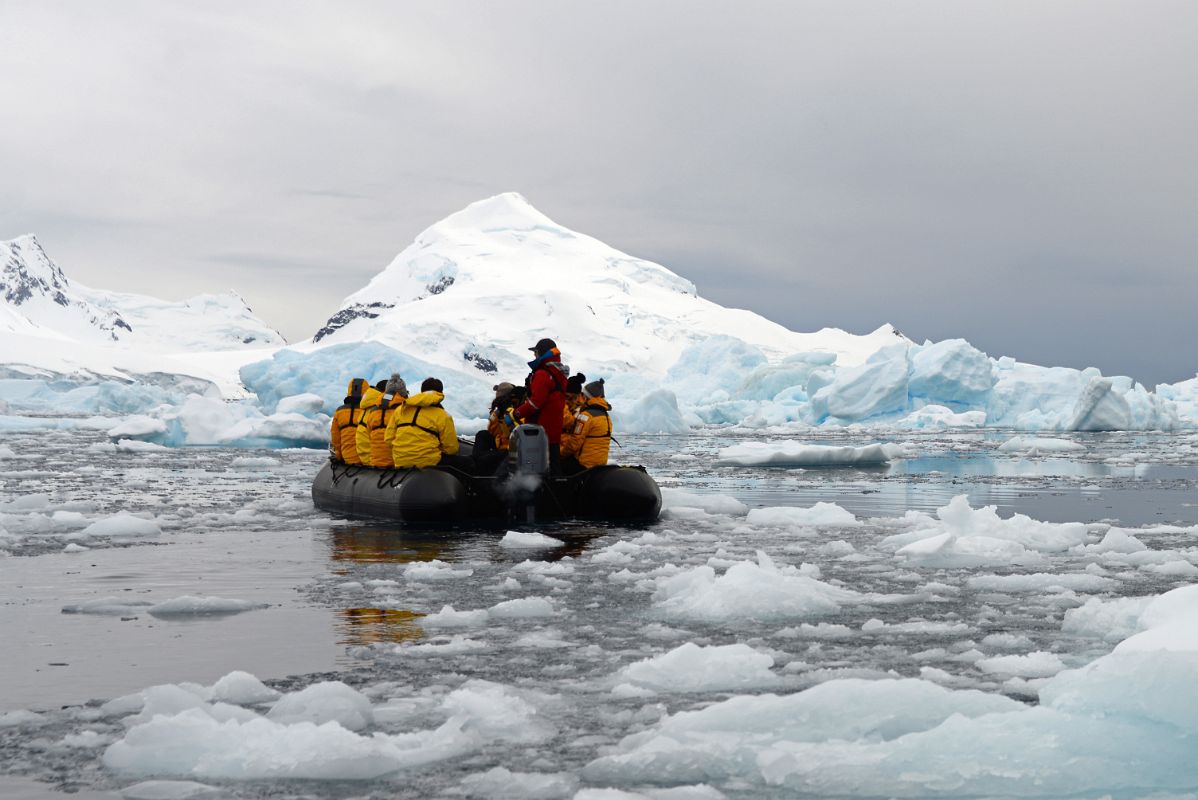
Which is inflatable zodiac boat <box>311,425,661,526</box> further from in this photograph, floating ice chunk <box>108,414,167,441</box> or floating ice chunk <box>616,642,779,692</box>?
floating ice chunk <box>108,414,167,441</box>

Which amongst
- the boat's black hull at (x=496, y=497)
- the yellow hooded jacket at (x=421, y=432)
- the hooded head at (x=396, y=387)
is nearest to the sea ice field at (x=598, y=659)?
the boat's black hull at (x=496, y=497)

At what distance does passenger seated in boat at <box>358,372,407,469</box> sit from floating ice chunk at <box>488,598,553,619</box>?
19.4 ft

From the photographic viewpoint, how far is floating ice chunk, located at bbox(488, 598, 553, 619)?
291 inches

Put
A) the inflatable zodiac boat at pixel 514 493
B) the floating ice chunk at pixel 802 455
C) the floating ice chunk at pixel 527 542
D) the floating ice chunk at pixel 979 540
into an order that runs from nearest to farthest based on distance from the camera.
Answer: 1. the floating ice chunk at pixel 979 540
2. the floating ice chunk at pixel 527 542
3. the inflatable zodiac boat at pixel 514 493
4. the floating ice chunk at pixel 802 455

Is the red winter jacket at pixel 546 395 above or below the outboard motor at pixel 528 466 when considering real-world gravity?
above

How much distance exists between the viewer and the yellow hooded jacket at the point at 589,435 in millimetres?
13266

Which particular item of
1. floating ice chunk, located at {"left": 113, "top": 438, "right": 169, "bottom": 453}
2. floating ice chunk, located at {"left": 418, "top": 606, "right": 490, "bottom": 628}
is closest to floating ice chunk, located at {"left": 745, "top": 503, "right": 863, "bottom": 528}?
floating ice chunk, located at {"left": 418, "top": 606, "right": 490, "bottom": 628}

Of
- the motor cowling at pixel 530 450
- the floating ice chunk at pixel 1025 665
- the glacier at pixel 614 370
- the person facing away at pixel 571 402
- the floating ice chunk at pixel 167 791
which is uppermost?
the glacier at pixel 614 370

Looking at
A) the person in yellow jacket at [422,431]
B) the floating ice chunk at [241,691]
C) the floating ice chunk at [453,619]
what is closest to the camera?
the floating ice chunk at [241,691]

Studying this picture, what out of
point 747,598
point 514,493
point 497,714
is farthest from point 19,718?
point 514,493

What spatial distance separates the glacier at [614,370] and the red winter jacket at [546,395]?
2227 centimetres

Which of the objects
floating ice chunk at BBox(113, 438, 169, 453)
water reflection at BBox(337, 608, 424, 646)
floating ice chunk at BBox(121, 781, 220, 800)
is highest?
floating ice chunk at BBox(113, 438, 169, 453)

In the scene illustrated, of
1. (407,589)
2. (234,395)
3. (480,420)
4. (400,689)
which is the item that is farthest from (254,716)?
(234,395)

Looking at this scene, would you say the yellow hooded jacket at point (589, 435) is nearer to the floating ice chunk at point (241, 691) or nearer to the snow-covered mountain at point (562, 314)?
the floating ice chunk at point (241, 691)
